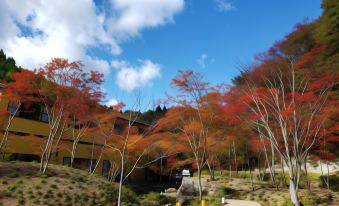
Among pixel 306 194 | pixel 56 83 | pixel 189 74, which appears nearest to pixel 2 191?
pixel 56 83

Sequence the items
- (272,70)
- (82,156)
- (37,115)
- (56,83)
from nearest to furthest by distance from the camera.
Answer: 1. (272,70)
2. (56,83)
3. (37,115)
4. (82,156)

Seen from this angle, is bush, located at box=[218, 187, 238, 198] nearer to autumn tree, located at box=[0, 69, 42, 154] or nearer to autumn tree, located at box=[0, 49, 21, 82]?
autumn tree, located at box=[0, 69, 42, 154]

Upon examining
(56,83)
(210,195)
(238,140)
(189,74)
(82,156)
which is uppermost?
(189,74)

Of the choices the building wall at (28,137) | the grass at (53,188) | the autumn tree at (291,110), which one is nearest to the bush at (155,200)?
the grass at (53,188)

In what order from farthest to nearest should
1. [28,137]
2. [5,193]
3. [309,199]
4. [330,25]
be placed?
1. [28,137]
2. [309,199]
3. [330,25]
4. [5,193]

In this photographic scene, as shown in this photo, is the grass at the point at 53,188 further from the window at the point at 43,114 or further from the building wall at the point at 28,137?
the window at the point at 43,114

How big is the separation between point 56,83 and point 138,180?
2472cm

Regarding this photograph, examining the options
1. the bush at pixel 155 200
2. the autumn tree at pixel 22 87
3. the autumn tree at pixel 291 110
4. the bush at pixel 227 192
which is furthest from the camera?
the bush at pixel 227 192

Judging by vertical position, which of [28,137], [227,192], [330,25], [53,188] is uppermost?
[330,25]

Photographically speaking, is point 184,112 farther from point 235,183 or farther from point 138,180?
point 138,180

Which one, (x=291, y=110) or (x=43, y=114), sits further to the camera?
(x=43, y=114)

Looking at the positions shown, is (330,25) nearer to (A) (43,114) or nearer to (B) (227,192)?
(B) (227,192)

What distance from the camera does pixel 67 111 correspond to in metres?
22.8

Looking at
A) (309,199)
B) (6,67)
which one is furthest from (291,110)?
(6,67)
